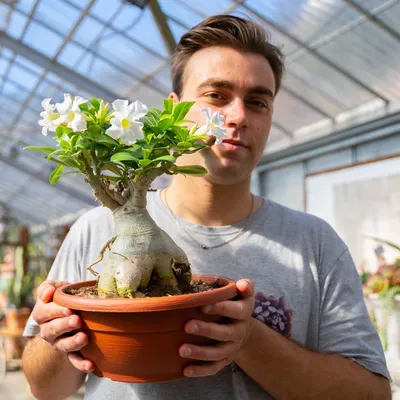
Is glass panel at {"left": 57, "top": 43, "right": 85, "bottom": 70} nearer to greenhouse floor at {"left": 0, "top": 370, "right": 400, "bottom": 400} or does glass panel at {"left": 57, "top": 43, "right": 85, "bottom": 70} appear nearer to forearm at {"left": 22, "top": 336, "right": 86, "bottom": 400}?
greenhouse floor at {"left": 0, "top": 370, "right": 400, "bottom": 400}

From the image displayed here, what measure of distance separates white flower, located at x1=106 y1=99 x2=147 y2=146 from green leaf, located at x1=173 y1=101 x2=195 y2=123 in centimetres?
8

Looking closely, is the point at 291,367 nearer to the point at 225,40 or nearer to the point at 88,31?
the point at 225,40

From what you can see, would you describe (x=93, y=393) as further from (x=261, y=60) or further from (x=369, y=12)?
(x=369, y=12)

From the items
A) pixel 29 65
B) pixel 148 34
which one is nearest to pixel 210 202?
pixel 148 34

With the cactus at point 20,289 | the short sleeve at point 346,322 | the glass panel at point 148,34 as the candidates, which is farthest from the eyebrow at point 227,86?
the glass panel at point 148,34

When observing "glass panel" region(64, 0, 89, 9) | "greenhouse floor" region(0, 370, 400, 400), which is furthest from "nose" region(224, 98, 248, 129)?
"glass panel" region(64, 0, 89, 9)

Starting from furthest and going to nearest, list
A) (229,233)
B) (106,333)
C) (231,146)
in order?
(229,233)
(231,146)
(106,333)

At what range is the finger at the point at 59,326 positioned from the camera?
763 millimetres

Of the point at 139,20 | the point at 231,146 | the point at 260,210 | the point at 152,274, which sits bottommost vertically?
the point at 152,274

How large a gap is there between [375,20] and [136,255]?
3475 mm

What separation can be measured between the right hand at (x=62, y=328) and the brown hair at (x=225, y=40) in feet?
2.04

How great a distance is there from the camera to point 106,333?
75 cm

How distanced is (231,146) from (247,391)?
54 cm

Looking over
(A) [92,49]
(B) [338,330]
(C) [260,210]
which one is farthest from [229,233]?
(A) [92,49]
